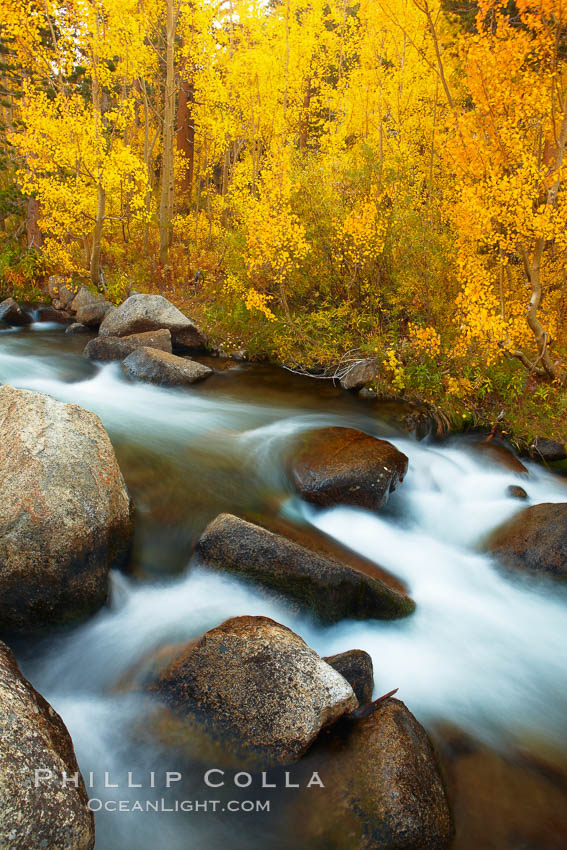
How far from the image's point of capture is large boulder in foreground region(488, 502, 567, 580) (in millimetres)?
5492

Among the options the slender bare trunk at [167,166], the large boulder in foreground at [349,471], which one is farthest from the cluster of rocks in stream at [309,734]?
the slender bare trunk at [167,166]

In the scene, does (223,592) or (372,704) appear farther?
(223,592)

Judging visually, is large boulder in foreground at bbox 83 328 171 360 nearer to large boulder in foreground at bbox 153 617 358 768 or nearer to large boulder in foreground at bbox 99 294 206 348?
large boulder in foreground at bbox 99 294 206 348

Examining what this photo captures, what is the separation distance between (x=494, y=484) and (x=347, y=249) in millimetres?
5702

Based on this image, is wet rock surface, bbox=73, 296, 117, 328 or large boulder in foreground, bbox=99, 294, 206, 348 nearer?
large boulder in foreground, bbox=99, 294, 206, 348

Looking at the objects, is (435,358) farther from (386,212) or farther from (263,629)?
(263,629)

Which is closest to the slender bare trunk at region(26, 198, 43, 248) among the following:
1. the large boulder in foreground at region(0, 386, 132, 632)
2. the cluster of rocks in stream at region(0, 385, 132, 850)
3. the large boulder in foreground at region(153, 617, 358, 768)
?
the cluster of rocks in stream at region(0, 385, 132, 850)

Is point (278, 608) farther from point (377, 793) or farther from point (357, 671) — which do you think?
point (377, 793)

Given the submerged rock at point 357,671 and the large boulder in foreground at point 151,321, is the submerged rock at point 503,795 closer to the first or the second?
the submerged rock at point 357,671

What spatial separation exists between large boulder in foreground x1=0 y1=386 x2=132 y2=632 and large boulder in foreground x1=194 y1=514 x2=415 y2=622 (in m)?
1.01

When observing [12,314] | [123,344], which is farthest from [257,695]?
[12,314]

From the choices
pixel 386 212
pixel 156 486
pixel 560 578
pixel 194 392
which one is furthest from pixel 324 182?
pixel 560 578

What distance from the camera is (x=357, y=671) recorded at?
369cm

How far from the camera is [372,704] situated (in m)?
3.46
